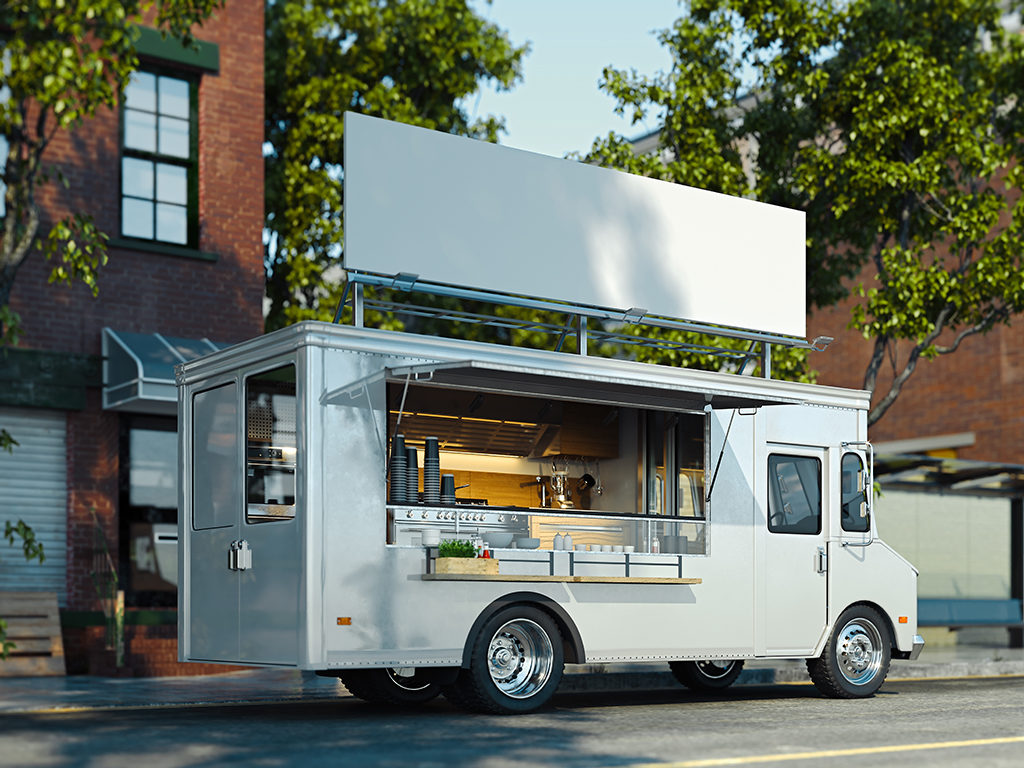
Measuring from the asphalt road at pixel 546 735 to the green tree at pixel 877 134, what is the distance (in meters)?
6.23

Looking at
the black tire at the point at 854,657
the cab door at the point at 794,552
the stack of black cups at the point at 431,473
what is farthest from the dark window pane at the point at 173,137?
the black tire at the point at 854,657

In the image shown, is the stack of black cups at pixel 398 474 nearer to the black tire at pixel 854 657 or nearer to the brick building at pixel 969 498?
the black tire at pixel 854 657

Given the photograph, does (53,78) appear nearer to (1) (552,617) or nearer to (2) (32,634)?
(1) (552,617)

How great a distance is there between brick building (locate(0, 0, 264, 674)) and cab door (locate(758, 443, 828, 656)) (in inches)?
265

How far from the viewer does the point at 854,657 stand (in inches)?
516

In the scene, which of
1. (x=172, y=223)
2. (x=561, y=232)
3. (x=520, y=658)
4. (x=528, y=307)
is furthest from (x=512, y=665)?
(x=172, y=223)

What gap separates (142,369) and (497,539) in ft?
20.5

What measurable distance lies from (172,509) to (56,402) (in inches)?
73.3

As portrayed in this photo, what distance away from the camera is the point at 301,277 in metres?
20.6

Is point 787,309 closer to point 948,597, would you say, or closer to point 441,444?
point 441,444

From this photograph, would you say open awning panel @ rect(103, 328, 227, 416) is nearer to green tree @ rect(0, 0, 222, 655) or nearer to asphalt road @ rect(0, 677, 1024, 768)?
green tree @ rect(0, 0, 222, 655)

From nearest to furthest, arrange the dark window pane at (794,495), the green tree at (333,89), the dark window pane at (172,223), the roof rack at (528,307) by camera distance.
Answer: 1. the roof rack at (528,307)
2. the dark window pane at (794,495)
3. the dark window pane at (172,223)
4. the green tree at (333,89)

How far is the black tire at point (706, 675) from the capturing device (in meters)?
13.7

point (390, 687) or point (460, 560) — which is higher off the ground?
point (460, 560)
